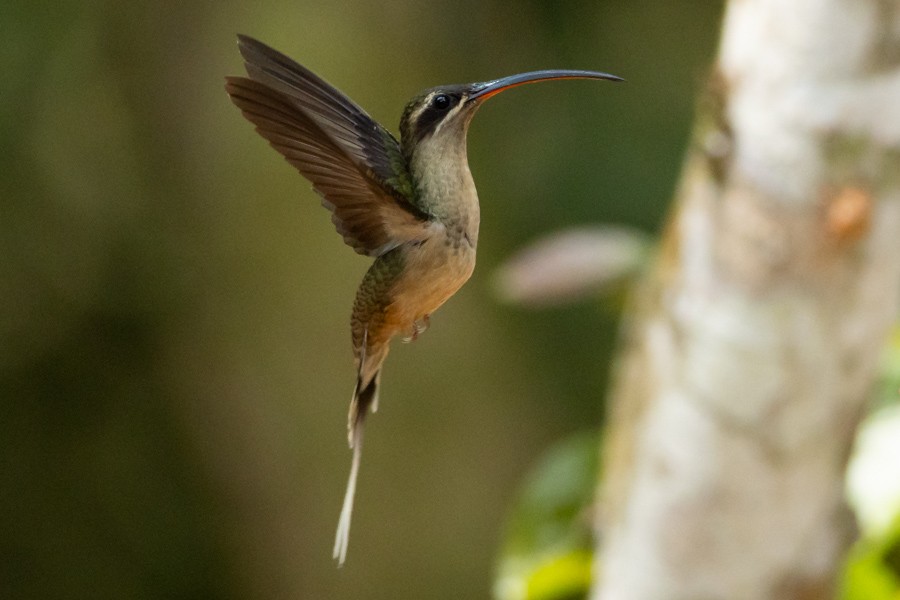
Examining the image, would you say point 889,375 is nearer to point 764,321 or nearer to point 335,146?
point 764,321

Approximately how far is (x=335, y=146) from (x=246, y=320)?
2022 mm

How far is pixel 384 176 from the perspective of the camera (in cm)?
28

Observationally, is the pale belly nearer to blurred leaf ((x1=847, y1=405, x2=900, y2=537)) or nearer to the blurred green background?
blurred leaf ((x1=847, y1=405, x2=900, y2=537))

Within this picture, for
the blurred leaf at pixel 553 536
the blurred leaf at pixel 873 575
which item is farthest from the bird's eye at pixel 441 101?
the blurred leaf at pixel 873 575

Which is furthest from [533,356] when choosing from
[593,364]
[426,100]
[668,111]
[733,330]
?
[426,100]

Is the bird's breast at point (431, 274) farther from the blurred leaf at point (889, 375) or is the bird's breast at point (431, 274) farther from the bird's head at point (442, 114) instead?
the blurred leaf at point (889, 375)

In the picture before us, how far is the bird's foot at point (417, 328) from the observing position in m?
0.28

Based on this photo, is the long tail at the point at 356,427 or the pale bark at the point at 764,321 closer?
the long tail at the point at 356,427

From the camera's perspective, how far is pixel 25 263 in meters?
2.28

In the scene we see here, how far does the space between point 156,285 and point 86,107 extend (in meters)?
0.43

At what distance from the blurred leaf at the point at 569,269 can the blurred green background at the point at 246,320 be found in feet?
1.05

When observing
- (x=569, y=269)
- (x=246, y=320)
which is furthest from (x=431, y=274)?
(x=246, y=320)

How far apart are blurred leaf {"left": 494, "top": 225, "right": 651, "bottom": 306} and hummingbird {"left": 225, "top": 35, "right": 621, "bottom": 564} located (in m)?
1.18

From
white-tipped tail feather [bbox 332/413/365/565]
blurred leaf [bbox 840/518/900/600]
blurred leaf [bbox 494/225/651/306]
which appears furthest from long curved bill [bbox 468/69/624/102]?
blurred leaf [bbox 840/518/900/600]
